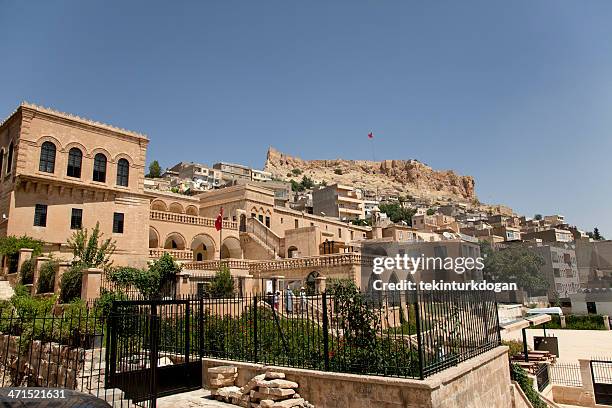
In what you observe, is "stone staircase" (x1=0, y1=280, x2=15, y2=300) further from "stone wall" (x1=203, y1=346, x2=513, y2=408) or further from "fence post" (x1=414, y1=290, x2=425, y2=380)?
"fence post" (x1=414, y1=290, x2=425, y2=380)

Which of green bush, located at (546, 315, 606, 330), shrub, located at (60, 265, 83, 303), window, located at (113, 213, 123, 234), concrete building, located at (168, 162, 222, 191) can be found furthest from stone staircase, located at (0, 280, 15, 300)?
concrete building, located at (168, 162, 222, 191)

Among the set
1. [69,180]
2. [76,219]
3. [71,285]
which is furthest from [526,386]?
[69,180]

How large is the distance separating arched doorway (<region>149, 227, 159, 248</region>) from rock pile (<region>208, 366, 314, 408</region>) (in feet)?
73.8

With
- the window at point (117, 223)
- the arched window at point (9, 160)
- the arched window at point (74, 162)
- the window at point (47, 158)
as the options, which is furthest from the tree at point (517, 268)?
the arched window at point (9, 160)

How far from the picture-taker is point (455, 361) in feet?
28.2

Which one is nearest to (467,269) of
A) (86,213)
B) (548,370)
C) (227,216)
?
(227,216)

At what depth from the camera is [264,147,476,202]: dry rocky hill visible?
167m

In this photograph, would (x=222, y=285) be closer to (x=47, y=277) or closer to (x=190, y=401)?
(x=47, y=277)

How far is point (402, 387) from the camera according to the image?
23.7 ft

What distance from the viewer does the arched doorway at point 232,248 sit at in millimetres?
34781

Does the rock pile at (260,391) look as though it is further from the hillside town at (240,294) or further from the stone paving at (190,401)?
the stone paving at (190,401)

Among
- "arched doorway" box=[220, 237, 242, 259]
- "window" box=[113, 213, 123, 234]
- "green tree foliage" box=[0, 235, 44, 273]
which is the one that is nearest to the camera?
"green tree foliage" box=[0, 235, 44, 273]

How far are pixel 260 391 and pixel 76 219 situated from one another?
21.5m

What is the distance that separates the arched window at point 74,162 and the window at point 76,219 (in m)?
2.19
